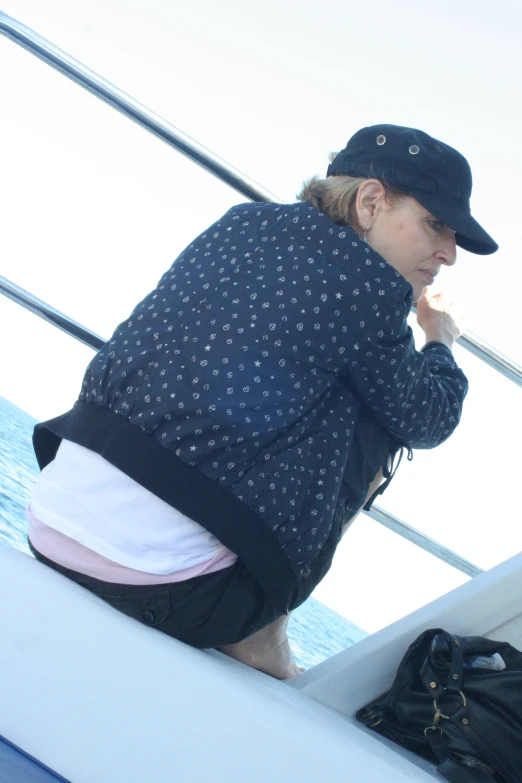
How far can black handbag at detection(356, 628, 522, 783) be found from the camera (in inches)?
33.1

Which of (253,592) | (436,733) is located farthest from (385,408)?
(436,733)

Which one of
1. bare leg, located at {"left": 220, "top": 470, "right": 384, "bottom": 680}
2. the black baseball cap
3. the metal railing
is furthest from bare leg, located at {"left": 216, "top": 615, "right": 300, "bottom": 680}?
the black baseball cap

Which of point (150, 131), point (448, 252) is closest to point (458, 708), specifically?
point (448, 252)

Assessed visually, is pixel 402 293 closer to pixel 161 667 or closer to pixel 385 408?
pixel 385 408

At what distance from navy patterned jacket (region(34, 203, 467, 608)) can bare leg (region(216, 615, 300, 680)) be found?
0.09m

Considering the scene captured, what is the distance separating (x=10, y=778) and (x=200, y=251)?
22.4 inches

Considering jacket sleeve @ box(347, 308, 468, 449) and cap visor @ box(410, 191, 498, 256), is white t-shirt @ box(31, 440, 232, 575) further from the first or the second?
cap visor @ box(410, 191, 498, 256)

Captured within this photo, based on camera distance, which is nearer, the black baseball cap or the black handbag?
the black handbag

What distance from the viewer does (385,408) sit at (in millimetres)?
905

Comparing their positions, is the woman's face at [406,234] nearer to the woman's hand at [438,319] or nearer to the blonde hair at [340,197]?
the blonde hair at [340,197]

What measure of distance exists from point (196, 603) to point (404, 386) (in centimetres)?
32

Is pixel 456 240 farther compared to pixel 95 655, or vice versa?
pixel 456 240

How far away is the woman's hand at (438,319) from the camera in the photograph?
45.9 inches

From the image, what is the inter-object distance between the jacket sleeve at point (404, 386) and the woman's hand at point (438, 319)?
0.12m
